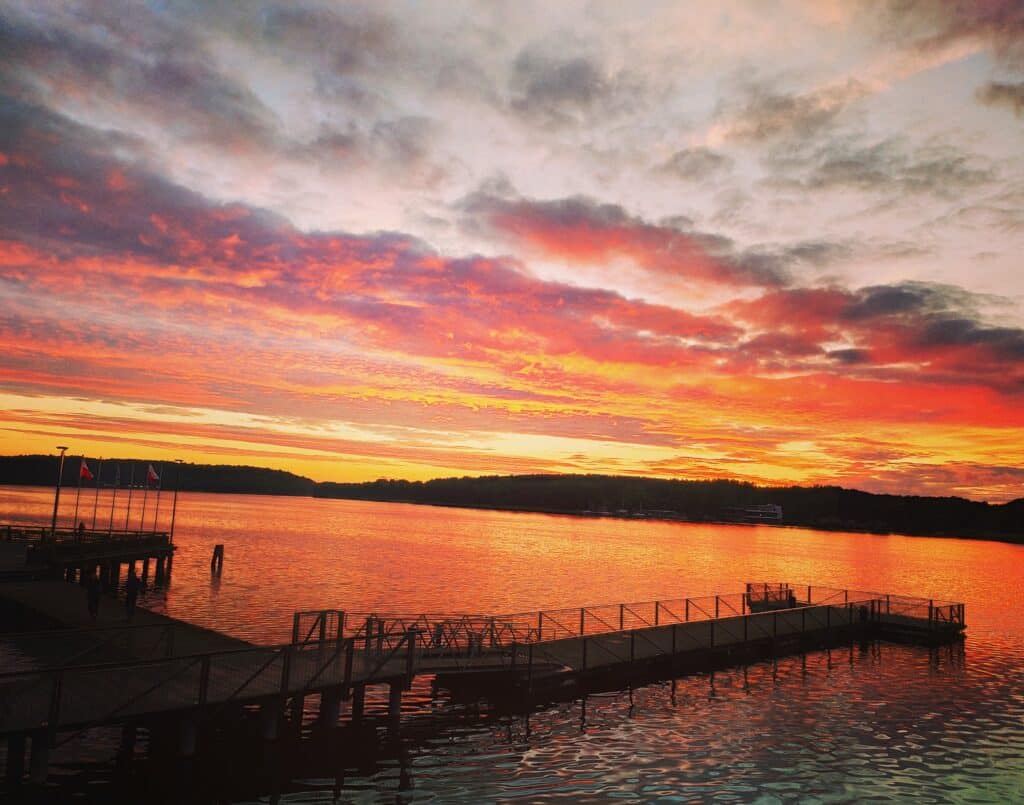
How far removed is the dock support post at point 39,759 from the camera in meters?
19.4

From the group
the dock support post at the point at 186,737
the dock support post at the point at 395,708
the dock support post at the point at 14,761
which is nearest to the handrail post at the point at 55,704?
the dock support post at the point at 14,761

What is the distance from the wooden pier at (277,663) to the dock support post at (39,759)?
30mm

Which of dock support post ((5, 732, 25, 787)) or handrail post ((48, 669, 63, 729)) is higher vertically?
handrail post ((48, 669, 63, 729))

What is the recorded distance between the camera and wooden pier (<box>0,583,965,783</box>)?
2061 centimetres

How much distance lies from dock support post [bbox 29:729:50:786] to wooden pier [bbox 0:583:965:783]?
3cm

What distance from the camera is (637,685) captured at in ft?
123

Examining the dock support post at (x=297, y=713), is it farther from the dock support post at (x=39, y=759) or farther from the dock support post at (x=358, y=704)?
the dock support post at (x=39, y=759)

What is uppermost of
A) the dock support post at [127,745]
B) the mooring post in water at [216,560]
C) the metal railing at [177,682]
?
the metal railing at [177,682]

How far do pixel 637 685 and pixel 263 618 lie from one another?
29853mm

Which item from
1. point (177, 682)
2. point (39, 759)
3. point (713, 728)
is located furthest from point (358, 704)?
point (713, 728)

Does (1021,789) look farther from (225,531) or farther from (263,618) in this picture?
(225,531)

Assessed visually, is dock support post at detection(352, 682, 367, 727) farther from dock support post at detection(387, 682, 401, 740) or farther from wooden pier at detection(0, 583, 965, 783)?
dock support post at detection(387, 682, 401, 740)

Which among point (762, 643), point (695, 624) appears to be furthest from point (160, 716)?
point (762, 643)

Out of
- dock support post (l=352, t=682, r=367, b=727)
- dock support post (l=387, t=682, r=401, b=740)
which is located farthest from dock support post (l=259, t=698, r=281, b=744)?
dock support post (l=387, t=682, r=401, b=740)
